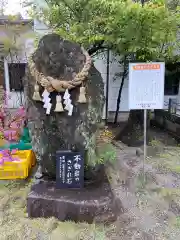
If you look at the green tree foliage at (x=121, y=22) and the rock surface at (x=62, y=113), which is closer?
the rock surface at (x=62, y=113)

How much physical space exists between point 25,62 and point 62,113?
4.75m

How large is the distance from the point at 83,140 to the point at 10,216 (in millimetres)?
1165

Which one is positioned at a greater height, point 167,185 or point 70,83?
point 70,83

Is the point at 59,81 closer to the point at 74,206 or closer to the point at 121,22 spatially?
the point at 74,206

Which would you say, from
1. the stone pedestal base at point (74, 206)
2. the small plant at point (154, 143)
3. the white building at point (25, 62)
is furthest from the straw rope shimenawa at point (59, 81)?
the white building at point (25, 62)

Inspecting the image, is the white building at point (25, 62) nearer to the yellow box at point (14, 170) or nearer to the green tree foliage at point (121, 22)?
the green tree foliage at point (121, 22)

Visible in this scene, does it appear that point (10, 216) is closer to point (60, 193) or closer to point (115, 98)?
point (60, 193)

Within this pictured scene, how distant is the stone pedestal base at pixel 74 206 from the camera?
223cm

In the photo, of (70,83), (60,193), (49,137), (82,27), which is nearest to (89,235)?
(60,193)

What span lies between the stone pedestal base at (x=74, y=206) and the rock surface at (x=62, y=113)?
37cm

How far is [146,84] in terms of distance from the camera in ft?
9.48

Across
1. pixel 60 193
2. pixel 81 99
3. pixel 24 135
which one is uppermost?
pixel 81 99

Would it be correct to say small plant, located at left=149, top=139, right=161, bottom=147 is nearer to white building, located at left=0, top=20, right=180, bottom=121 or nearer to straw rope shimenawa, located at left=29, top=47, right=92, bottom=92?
white building, located at left=0, top=20, right=180, bottom=121

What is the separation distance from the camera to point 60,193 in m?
2.36
